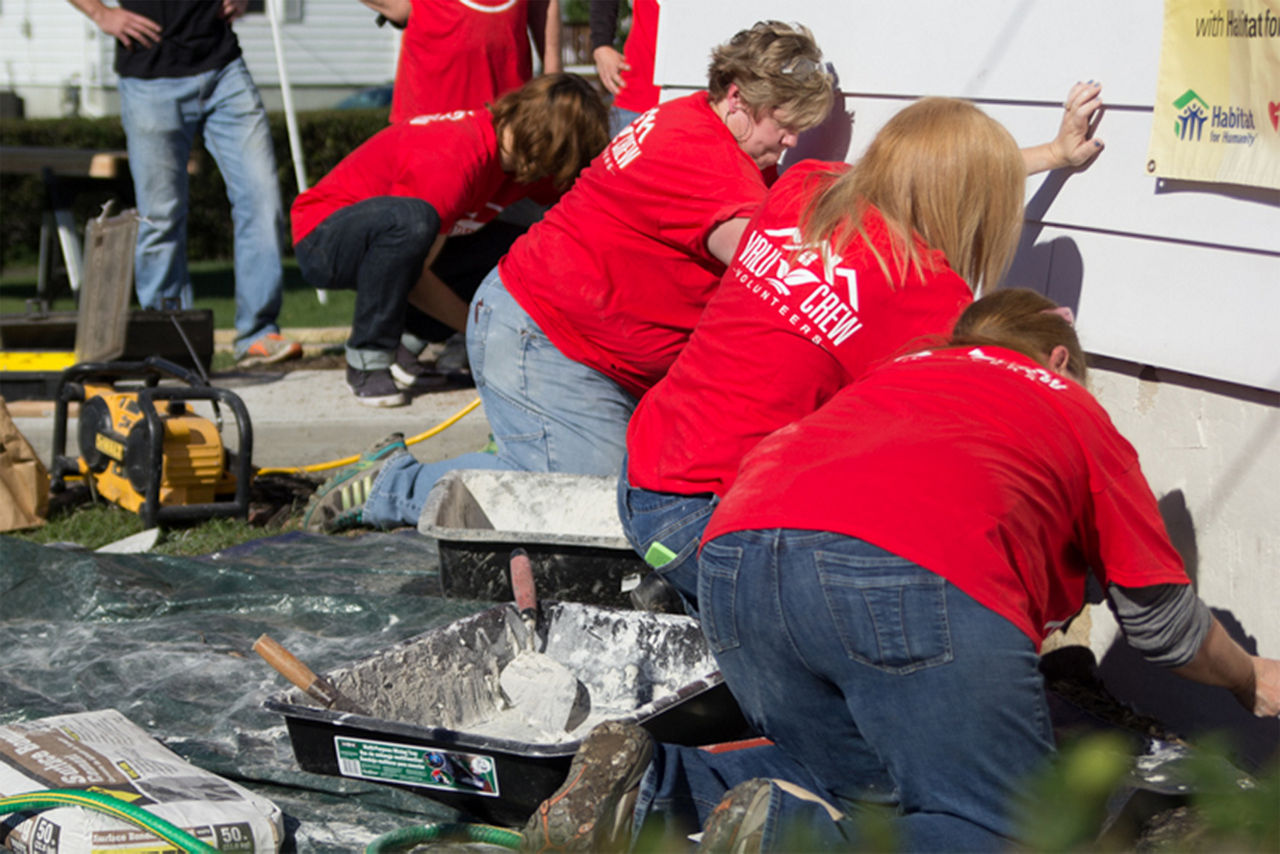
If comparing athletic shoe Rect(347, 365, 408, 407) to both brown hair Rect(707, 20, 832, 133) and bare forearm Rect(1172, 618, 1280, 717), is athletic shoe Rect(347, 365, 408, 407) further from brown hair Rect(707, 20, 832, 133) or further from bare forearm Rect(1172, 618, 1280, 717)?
bare forearm Rect(1172, 618, 1280, 717)

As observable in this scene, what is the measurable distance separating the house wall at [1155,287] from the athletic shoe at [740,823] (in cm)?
139

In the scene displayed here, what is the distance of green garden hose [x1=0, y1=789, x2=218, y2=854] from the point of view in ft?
7.03

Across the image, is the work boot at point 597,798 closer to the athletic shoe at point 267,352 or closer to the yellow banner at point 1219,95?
the yellow banner at point 1219,95

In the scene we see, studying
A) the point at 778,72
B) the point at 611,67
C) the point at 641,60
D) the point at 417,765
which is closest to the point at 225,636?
the point at 417,765

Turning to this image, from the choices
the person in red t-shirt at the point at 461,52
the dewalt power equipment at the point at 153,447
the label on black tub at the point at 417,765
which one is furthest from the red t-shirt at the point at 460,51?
the label on black tub at the point at 417,765

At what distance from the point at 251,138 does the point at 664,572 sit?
456cm

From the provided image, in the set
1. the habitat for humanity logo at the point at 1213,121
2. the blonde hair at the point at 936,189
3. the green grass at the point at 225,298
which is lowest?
the green grass at the point at 225,298

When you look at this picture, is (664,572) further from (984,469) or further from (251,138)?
(251,138)

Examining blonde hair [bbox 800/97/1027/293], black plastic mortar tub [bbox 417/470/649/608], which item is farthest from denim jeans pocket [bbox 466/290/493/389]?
blonde hair [bbox 800/97/1027/293]

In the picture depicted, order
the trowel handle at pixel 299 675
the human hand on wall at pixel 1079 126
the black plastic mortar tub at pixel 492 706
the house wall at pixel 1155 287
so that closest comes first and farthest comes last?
the black plastic mortar tub at pixel 492 706 → the trowel handle at pixel 299 675 → the house wall at pixel 1155 287 → the human hand on wall at pixel 1079 126

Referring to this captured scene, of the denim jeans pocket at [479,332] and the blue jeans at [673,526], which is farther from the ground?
the denim jeans pocket at [479,332]

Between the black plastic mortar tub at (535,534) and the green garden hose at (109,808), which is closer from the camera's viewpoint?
the green garden hose at (109,808)

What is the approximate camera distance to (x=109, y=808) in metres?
2.17

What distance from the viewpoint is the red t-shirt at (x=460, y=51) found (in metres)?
6.06
